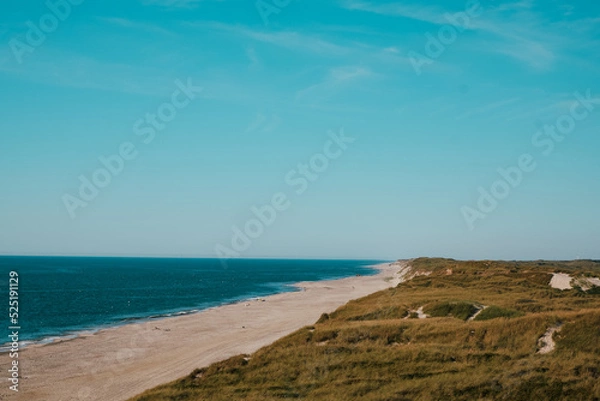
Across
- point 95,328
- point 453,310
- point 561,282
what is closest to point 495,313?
point 453,310

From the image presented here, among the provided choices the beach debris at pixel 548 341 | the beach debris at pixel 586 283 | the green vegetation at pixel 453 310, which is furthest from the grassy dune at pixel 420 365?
the beach debris at pixel 586 283

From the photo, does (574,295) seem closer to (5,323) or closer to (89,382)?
(89,382)

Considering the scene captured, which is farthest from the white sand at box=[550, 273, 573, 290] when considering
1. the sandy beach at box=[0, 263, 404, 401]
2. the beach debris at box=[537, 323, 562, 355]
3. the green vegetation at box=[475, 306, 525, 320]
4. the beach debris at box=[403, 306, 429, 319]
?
the beach debris at box=[537, 323, 562, 355]

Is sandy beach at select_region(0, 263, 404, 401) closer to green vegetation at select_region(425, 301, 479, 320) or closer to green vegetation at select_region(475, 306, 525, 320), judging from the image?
green vegetation at select_region(425, 301, 479, 320)

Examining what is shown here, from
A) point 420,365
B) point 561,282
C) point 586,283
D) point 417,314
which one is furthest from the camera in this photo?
point 561,282

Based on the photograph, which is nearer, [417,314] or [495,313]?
[495,313]

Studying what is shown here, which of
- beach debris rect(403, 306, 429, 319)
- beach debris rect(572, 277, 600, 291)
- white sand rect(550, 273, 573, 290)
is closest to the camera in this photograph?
beach debris rect(403, 306, 429, 319)

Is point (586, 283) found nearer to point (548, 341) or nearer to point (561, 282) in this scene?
point (561, 282)

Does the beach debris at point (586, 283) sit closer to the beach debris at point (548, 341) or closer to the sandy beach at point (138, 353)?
the sandy beach at point (138, 353)
